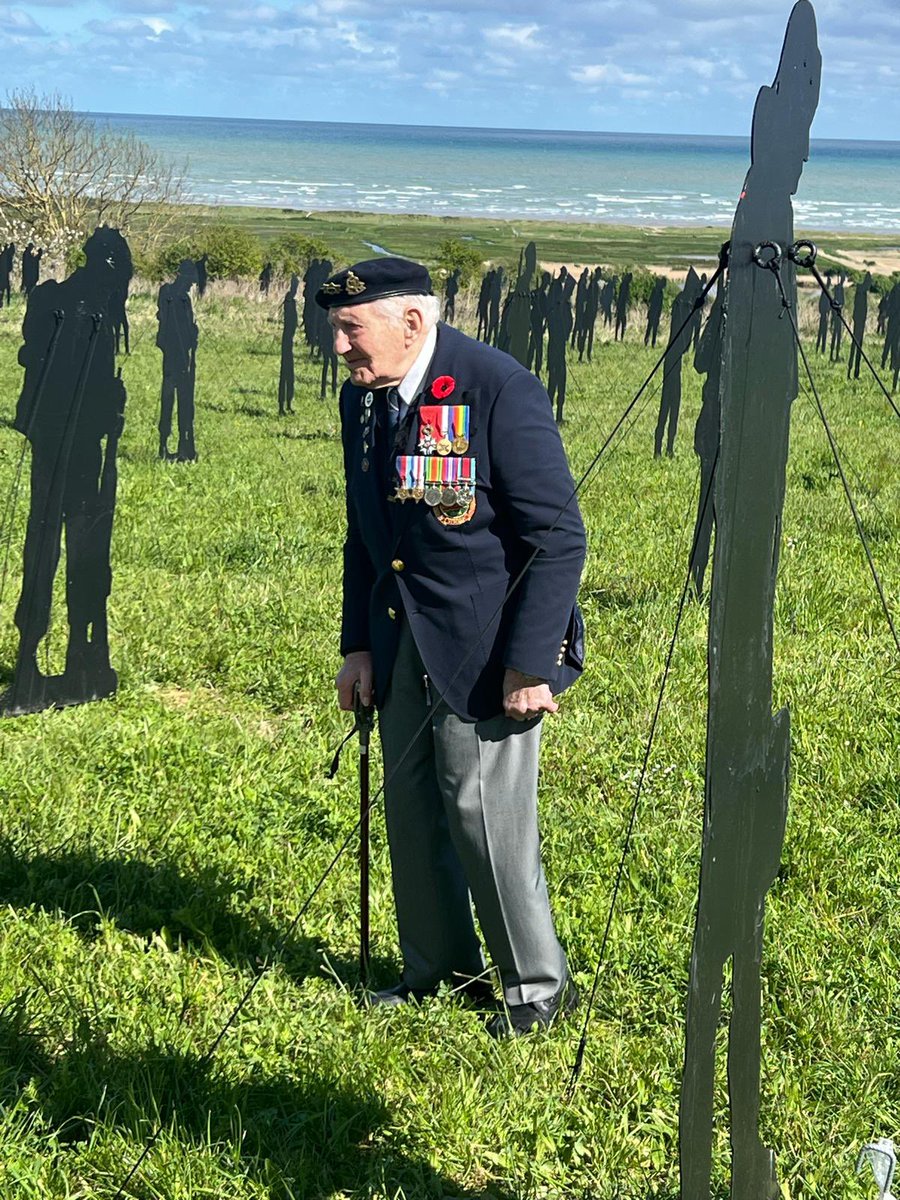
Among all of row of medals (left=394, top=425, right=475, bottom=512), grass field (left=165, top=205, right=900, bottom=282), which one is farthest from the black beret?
grass field (left=165, top=205, right=900, bottom=282)

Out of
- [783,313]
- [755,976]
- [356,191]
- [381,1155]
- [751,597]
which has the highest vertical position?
[356,191]

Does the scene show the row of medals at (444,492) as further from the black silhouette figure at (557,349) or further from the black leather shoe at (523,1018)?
the black silhouette figure at (557,349)

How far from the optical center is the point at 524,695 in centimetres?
305

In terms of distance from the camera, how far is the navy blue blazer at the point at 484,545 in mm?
2998

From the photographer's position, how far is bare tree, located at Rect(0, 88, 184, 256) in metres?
36.2

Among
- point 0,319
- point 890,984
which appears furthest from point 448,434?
point 0,319

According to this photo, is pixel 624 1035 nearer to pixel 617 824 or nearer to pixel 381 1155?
pixel 381 1155

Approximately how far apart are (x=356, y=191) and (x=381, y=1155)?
460 ft

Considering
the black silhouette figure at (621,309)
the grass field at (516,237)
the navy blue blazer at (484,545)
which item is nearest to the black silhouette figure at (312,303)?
the black silhouette figure at (621,309)

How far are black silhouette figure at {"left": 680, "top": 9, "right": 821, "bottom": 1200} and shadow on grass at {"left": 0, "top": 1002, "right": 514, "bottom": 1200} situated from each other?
991 mm

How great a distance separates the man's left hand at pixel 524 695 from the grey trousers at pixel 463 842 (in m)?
0.09

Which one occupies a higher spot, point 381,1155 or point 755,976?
point 755,976

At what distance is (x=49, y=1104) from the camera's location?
3.01 meters

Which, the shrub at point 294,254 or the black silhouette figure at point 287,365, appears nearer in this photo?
the black silhouette figure at point 287,365
